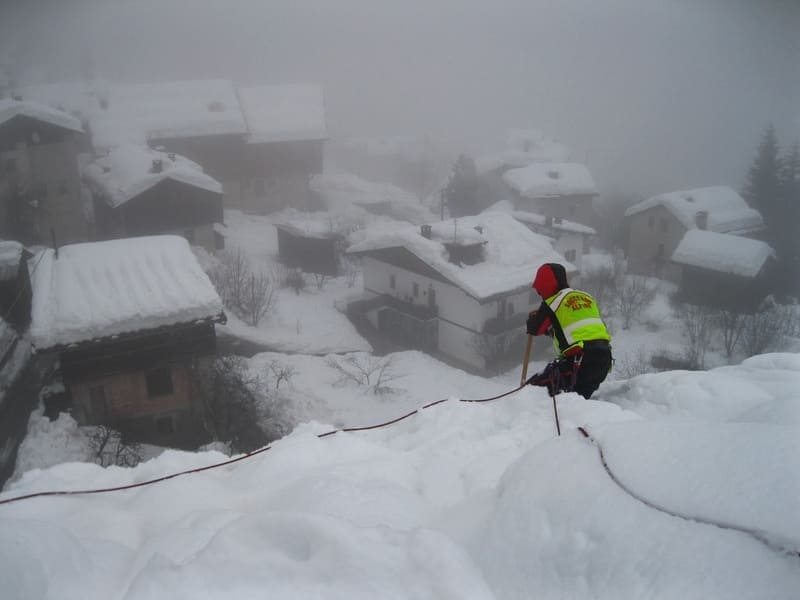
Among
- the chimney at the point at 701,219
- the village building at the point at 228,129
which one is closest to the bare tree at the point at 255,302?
the village building at the point at 228,129

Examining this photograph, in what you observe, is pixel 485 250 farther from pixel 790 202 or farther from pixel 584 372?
pixel 790 202

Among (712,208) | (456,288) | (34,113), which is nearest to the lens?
(456,288)

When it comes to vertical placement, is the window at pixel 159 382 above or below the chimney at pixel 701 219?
below

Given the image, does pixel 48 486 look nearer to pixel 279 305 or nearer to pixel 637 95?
pixel 279 305

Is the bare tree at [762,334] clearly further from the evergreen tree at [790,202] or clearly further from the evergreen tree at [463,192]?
the evergreen tree at [463,192]

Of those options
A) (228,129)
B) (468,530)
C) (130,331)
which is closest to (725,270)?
(130,331)

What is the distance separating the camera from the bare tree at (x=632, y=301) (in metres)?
13.1

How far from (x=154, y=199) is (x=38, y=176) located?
2.57 meters

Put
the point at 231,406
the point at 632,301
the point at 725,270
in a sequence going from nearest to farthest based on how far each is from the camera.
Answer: the point at 231,406, the point at 632,301, the point at 725,270

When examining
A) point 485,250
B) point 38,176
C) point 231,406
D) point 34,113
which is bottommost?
A: point 231,406

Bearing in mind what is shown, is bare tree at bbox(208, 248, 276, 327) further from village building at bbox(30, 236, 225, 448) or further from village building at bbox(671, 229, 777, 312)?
village building at bbox(671, 229, 777, 312)

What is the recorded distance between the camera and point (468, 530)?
4.95ft

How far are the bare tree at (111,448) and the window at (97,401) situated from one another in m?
0.15

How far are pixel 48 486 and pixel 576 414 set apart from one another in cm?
199
